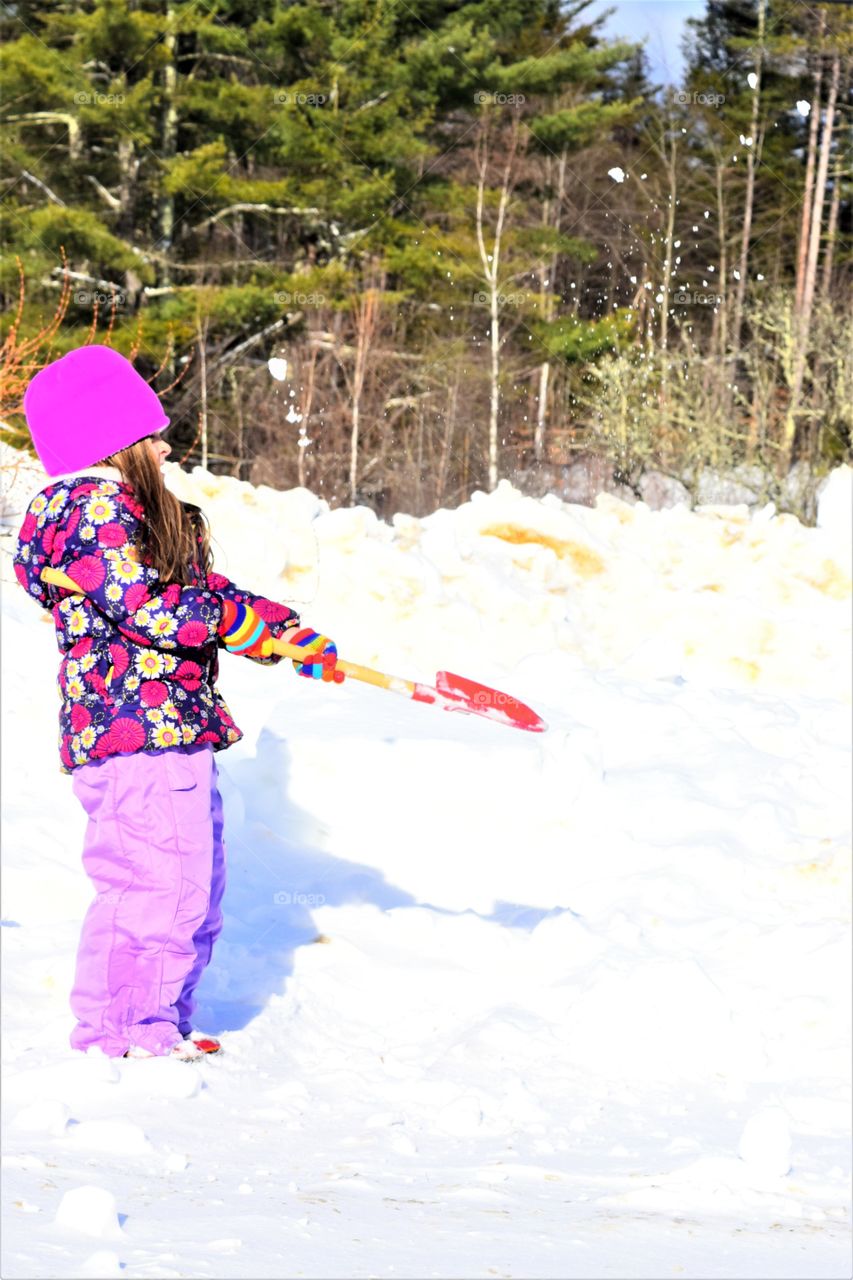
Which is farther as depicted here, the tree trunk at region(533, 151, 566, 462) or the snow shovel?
the tree trunk at region(533, 151, 566, 462)

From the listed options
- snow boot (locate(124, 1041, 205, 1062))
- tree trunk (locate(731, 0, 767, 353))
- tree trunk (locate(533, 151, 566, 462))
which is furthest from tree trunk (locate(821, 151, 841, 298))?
snow boot (locate(124, 1041, 205, 1062))

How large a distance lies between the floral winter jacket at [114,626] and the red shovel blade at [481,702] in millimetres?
520

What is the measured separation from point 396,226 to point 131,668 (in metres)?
16.0

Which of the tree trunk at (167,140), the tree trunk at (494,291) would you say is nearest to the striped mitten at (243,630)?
the tree trunk at (494,291)

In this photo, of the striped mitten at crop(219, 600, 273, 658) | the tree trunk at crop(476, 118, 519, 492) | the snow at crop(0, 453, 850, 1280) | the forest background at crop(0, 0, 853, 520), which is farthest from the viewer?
the tree trunk at crop(476, 118, 519, 492)

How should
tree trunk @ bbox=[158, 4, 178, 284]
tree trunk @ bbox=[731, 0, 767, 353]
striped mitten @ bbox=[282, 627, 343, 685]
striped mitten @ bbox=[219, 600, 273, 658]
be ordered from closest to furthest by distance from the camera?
striped mitten @ bbox=[219, 600, 273, 658] → striped mitten @ bbox=[282, 627, 343, 685] → tree trunk @ bbox=[158, 4, 178, 284] → tree trunk @ bbox=[731, 0, 767, 353]

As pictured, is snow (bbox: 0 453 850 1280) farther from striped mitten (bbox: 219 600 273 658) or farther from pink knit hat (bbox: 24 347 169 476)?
pink knit hat (bbox: 24 347 169 476)

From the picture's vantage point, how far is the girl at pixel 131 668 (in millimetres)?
2824

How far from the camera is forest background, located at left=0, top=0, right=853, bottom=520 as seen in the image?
16453 mm

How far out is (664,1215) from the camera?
7.76 ft

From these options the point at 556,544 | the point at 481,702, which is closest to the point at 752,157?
the point at 556,544

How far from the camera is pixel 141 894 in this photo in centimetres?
295

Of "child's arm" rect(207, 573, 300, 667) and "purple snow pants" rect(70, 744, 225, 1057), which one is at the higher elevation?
"child's arm" rect(207, 573, 300, 667)

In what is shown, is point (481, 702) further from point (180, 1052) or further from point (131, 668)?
point (180, 1052)
